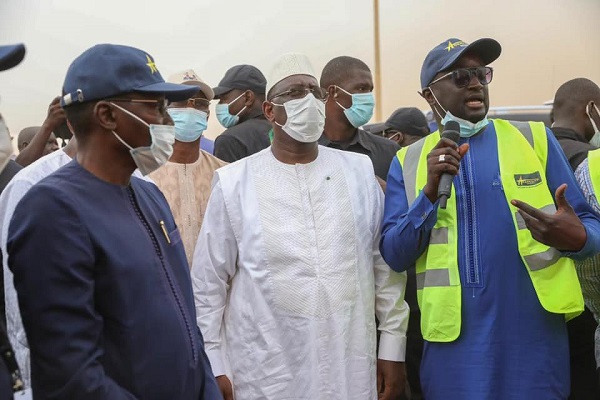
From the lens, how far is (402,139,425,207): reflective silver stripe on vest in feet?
13.4

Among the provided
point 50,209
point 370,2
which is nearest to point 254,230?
point 50,209

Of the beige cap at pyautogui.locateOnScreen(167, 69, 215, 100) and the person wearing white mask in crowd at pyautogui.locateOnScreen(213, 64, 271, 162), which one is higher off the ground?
the beige cap at pyautogui.locateOnScreen(167, 69, 215, 100)

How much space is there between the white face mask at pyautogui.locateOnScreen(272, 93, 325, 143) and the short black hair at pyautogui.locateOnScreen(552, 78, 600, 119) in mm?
1989

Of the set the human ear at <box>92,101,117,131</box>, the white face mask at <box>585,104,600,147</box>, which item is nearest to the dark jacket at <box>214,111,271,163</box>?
the white face mask at <box>585,104,600,147</box>

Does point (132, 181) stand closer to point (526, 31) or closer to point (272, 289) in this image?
point (272, 289)

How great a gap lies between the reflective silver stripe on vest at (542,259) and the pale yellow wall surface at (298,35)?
19.6 ft

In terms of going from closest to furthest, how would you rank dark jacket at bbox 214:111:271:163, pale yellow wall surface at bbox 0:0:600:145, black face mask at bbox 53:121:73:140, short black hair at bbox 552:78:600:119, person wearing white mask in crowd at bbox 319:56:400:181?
1. person wearing white mask in crowd at bbox 319:56:400:181
2. short black hair at bbox 552:78:600:119
3. black face mask at bbox 53:121:73:140
4. dark jacket at bbox 214:111:271:163
5. pale yellow wall surface at bbox 0:0:600:145

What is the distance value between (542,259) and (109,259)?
189 centimetres

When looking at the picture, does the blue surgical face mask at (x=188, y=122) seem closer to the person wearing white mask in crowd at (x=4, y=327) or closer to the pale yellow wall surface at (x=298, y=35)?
the person wearing white mask in crowd at (x=4, y=327)

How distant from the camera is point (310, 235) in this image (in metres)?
4.00

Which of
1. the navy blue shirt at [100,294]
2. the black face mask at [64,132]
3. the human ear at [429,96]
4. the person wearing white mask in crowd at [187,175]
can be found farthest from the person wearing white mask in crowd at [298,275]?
the black face mask at [64,132]

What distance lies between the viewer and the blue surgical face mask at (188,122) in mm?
4941

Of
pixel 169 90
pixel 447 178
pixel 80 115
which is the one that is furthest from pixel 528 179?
pixel 80 115

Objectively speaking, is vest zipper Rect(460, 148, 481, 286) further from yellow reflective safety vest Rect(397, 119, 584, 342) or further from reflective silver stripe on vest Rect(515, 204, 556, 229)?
reflective silver stripe on vest Rect(515, 204, 556, 229)
